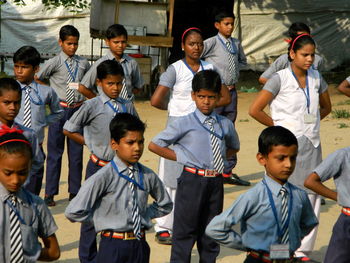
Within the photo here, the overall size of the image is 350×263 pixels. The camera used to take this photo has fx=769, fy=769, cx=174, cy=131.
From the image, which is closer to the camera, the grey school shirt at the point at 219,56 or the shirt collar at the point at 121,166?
the shirt collar at the point at 121,166

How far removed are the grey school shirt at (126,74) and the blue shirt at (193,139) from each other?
2.46 metres

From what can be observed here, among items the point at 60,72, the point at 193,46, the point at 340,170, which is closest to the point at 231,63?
the point at 60,72

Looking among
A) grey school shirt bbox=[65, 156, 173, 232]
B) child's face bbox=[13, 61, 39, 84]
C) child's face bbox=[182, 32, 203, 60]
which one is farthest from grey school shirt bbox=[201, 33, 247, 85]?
grey school shirt bbox=[65, 156, 173, 232]

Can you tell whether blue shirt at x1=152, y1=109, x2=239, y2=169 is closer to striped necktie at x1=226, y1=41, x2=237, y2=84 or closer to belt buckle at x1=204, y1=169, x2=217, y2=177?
belt buckle at x1=204, y1=169, x2=217, y2=177

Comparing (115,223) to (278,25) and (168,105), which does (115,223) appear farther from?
(278,25)

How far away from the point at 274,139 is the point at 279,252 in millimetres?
693

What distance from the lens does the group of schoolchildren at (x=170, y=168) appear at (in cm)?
436

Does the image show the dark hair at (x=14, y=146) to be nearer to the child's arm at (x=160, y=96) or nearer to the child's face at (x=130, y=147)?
the child's face at (x=130, y=147)

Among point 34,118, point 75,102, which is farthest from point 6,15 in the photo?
point 34,118

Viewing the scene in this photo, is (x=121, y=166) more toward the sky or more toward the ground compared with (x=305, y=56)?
more toward the ground

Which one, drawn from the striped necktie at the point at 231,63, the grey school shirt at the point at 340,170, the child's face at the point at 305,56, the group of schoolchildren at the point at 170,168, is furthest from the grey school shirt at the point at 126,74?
the grey school shirt at the point at 340,170

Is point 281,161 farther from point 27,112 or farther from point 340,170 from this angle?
point 27,112

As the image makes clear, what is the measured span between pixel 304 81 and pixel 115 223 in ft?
8.36

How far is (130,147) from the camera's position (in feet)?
17.1
